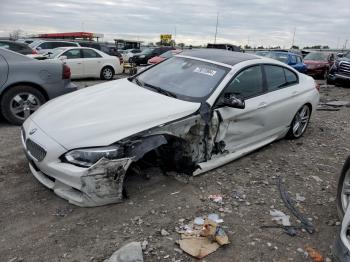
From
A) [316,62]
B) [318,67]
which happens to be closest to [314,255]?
[318,67]

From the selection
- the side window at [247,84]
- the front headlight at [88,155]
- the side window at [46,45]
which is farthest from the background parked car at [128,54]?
the front headlight at [88,155]

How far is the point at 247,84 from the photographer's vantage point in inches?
195

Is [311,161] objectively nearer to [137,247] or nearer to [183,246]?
[183,246]

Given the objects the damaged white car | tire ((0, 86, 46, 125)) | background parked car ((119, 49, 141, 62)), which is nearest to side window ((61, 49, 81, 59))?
tire ((0, 86, 46, 125))

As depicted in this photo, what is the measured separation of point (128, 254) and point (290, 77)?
14.0 ft

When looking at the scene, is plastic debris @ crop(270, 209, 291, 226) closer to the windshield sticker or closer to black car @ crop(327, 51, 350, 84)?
the windshield sticker

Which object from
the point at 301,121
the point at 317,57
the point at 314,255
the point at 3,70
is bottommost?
the point at 314,255

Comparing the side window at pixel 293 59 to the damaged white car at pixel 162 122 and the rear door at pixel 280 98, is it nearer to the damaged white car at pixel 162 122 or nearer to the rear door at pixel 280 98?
the rear door at pixel 280 98

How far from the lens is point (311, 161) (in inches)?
217

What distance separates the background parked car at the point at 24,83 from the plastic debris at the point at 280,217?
4639 mm

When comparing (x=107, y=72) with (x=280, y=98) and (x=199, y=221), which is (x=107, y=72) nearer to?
(x=280, y=98)

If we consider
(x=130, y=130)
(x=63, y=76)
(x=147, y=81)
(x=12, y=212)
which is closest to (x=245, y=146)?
(x=147, y=81)

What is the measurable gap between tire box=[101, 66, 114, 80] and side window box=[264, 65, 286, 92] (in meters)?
10.7

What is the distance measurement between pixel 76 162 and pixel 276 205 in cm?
224
